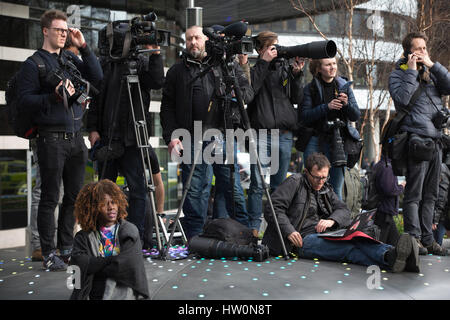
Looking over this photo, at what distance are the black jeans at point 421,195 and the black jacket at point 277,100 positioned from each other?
3.76 feet

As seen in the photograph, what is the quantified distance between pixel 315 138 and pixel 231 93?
1.11 metres

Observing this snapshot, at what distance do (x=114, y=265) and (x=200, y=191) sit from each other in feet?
6.22

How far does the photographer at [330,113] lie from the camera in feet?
17.1

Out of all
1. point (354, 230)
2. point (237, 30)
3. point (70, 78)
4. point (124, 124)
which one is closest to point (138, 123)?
point (124, 124)

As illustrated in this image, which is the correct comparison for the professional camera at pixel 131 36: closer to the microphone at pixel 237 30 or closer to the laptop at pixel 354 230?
the microphone at pixel 237 30

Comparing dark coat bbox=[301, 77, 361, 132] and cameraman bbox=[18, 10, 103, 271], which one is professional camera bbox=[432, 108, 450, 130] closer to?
dark coat bbox=[301, 77, 361, 132]

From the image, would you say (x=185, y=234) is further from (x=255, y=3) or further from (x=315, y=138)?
(x=255, y=3)

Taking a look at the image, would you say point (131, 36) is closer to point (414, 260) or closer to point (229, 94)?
point (229, 94)

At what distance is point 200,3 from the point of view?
499 inches

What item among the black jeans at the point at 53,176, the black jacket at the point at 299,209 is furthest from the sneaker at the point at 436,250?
the black jeans at the point at 53,176

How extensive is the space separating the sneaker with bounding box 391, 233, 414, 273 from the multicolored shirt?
1.99 metres

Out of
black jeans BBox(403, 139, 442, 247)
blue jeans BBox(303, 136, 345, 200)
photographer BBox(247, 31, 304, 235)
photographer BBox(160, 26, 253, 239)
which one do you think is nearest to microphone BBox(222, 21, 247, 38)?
photographer BBox(160, 26, 253, 239)

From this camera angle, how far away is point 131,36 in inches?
183
